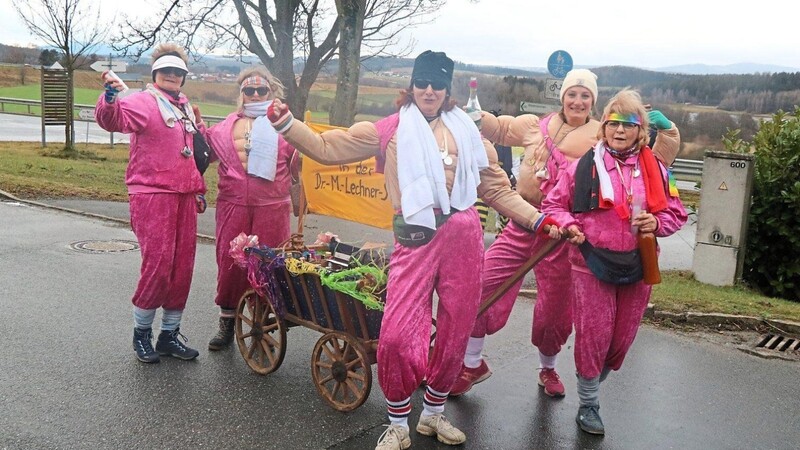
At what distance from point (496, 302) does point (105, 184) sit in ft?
36.4

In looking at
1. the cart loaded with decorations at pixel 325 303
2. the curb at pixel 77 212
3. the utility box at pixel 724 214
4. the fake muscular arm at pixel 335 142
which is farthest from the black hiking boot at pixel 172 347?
the utility box at pixel 724 214

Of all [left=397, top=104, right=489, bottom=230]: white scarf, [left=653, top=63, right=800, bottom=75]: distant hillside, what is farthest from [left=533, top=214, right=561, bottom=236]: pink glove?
[left=653, top=63, right=800, bottom=75]: distant hillside

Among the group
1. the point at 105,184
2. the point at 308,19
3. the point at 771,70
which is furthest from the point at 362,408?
the point at 771,70

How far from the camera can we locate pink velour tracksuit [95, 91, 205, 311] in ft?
17.1

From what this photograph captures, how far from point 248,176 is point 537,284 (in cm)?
210

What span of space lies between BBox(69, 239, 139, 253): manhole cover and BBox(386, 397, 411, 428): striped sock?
5.65m

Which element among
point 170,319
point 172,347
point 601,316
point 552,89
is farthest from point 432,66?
point 552,89

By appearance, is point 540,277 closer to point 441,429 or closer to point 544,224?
point 544,224

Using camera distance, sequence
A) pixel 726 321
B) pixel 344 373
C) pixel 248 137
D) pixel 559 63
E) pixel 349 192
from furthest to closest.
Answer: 1. pixel 559 63
2. pixel 349 192
3. pixel 726 321
4. pixel 248 137
5. pixel 344 373

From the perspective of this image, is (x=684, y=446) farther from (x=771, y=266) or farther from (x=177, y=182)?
(x=771, y=266)

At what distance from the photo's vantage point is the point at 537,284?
5000mm

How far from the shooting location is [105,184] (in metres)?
14.3

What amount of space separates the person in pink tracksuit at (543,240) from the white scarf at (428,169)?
778 millimetres

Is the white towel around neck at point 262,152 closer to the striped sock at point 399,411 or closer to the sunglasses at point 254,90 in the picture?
the sunglasses at point 254,90
